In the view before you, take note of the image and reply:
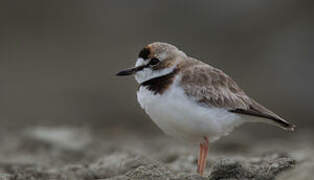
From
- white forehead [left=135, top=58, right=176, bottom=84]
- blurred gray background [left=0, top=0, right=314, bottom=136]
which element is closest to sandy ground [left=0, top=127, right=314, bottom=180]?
white forehead [left=135, top=58, right=176, bottom=84]

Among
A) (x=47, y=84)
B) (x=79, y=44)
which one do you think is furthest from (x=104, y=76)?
(x=79, y=44)

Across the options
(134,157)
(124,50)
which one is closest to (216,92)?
(134,157)

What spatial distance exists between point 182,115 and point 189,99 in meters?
0.17

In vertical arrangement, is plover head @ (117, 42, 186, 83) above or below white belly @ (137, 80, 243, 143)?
above

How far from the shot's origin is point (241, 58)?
17016mm

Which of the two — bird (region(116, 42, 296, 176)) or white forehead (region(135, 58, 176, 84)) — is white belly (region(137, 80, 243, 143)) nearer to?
bird (region(116, 42, 296, 176))

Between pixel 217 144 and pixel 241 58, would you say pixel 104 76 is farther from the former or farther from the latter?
pixel 217 144

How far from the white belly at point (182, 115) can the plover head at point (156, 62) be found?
22 cm

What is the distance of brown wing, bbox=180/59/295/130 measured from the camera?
5.63 meters

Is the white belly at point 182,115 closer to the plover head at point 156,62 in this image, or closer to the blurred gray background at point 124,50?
the plover head at point 156,62

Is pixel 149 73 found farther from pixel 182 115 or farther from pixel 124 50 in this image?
pixel 124 50

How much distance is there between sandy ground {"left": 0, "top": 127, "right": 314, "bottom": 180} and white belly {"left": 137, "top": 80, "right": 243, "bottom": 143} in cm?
32

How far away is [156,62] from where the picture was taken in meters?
5.91

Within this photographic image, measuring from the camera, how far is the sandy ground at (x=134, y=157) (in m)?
5.14
